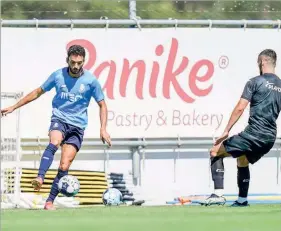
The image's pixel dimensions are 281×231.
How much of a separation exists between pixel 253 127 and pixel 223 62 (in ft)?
20.4

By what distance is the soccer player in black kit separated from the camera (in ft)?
51.1

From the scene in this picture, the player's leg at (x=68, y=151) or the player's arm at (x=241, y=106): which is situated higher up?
the player's arm at (x=241, y=106)

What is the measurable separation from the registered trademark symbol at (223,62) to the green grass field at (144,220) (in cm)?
810

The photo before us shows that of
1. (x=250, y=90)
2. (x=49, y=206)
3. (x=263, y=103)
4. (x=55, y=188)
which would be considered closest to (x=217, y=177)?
(x=263, y=103)

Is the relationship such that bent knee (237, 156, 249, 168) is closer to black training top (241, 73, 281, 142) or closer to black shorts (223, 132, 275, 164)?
black shorts (223, 132, 275, 164)

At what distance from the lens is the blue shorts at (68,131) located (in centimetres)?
1627

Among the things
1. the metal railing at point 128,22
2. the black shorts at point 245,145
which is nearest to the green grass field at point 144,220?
the black shorts at point 245,145

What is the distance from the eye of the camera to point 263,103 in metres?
15.7

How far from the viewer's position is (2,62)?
840 inches

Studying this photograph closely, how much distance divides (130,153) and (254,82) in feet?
21.1

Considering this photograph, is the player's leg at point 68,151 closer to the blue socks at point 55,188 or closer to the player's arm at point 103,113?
the blue socks at point 55,188

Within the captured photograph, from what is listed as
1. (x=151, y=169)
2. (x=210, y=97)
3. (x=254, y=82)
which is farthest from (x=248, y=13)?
(x=254, y=82)

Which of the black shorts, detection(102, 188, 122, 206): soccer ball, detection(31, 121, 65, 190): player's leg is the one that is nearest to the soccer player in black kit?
the black shorts

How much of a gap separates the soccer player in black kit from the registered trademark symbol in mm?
5768
